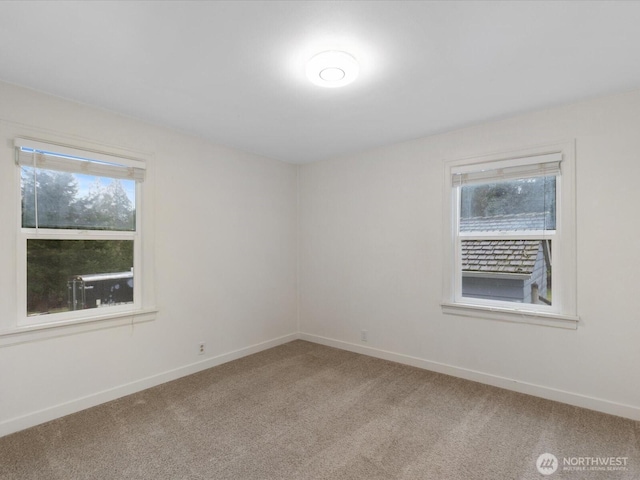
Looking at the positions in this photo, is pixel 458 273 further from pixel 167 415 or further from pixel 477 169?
pixel 167 415

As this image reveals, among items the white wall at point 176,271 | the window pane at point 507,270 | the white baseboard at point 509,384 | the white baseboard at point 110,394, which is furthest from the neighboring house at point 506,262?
the white baseboard at point 110,394

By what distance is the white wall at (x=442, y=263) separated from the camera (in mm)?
2502

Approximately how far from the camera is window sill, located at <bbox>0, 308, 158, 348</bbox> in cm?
234

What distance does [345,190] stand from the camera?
13.7ft

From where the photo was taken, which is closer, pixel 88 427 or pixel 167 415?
pixel 88 427

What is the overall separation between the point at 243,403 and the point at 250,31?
8.89 feet

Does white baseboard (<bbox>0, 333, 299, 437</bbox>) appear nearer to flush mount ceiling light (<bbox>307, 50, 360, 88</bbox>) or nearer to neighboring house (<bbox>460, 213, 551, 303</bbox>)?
neighboring house (<bbox>460, 213, 551, 303</bbox>)

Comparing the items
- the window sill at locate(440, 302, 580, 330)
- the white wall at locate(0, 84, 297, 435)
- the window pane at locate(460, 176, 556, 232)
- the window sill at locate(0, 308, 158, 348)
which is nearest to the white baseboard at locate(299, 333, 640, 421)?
the window sill at locate(440, 302, 580, 330)

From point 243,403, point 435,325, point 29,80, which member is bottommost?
point 243,403

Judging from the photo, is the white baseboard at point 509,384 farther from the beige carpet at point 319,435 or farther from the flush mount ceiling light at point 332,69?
the flush mount ceiling light at point 332,69

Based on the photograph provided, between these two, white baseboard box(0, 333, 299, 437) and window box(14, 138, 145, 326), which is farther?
window box(14, 138, 145, 326)

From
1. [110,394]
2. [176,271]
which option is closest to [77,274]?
[176,271]

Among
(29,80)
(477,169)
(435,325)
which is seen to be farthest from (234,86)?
(435,325)

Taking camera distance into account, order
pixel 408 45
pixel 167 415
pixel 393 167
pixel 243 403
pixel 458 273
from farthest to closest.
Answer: pixel 393 167 < pixel 458 273 < pixel 243 403 < pixel 167 415 < pixel 408 45
